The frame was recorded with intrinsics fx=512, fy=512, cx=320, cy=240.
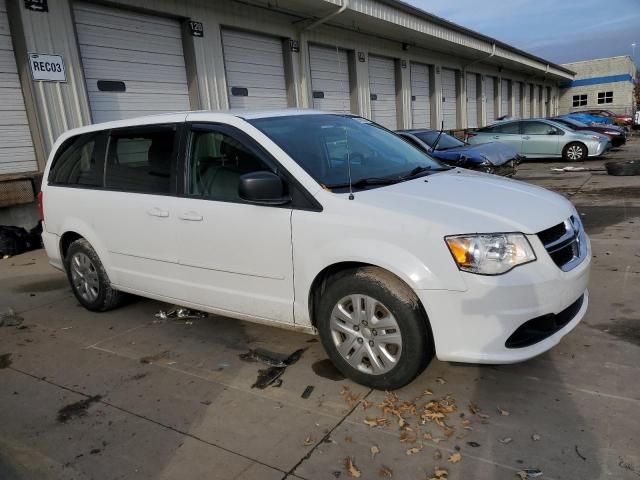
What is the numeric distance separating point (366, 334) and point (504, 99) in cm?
2952

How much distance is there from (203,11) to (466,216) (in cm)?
942

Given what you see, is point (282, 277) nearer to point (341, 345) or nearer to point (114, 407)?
point (341, 345)

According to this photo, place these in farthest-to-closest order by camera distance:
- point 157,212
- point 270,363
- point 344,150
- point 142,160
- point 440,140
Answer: point 440,140
point 142,160
point 157,212
point 344,150
point 270,363

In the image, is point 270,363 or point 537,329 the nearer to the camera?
point 537,329

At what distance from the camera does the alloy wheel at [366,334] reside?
3.00 m

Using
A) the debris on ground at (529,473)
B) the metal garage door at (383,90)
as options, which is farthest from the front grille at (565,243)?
the metal garage door at (383,90)

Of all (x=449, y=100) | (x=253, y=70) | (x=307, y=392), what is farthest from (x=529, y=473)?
(x=449, y=100)

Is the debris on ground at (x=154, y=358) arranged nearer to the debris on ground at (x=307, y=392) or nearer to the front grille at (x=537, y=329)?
the debris on ground at (x=307, y=392)

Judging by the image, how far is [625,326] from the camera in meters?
3.89

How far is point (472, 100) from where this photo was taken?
80.7 feet

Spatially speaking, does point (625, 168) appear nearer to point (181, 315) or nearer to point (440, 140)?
point (440, 140)

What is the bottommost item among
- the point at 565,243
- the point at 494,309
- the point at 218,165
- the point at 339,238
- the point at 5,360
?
the point at 5,360

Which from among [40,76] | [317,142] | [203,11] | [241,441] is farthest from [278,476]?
[203,11]

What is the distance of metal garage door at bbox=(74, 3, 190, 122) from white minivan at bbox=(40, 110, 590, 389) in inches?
204
